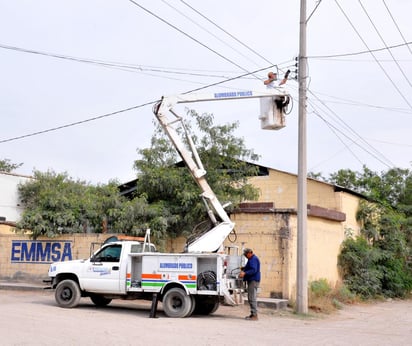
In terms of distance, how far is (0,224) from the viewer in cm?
2853

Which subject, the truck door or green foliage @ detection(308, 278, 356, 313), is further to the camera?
green foliage @ detection(308, 278, 356, 313)

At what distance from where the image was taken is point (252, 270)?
1470 centimetres

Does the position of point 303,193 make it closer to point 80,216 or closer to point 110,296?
point 110,296

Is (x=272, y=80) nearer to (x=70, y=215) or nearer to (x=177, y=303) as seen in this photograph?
(x=177, y=303)

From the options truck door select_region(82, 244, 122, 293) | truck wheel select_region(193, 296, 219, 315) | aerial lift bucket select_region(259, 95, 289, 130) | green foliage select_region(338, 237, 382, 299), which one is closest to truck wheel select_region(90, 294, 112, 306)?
truck door select_region(82, 244, 122, 293)

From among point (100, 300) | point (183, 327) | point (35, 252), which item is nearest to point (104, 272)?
point (100, 300)

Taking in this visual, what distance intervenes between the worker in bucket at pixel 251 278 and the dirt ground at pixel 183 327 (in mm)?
364

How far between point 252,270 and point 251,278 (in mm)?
209

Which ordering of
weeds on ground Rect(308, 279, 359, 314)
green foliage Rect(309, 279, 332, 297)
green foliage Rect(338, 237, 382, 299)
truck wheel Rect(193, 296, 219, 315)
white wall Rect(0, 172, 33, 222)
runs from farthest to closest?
white wall Rect(0, 172, 33, 222) < green foliage Rect(338, 237, 382, 299) < green foliage Rect(309, 279, 332, 297) < weeds on ground Rect(308, 279, 359, 314) < truck wheel Rect(193, 296, 219, 315)

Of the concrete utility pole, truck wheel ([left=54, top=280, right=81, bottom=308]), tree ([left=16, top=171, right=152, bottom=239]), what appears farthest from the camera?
tree ([left=16, top=171, right=152, bottom=239])

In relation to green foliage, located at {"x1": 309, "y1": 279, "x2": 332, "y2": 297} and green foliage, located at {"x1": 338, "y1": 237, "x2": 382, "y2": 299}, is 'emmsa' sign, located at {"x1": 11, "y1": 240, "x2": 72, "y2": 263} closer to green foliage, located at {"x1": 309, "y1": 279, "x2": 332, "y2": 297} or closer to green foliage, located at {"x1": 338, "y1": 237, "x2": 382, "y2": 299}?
green foliage, located at {"x1": 309, "y1": 279, "x2": 332, "y2": 297}

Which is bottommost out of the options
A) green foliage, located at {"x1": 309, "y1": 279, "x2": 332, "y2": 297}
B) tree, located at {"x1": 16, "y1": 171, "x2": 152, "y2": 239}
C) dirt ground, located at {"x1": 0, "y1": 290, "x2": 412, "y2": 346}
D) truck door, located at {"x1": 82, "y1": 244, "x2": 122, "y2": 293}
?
dirt ground, located at {"x1": 0, "y1": 290, "x2": 412, "y2": 346}

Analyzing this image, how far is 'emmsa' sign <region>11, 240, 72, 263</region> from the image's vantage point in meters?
22.7

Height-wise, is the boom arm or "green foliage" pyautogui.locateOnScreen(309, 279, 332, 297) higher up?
the boom arm
